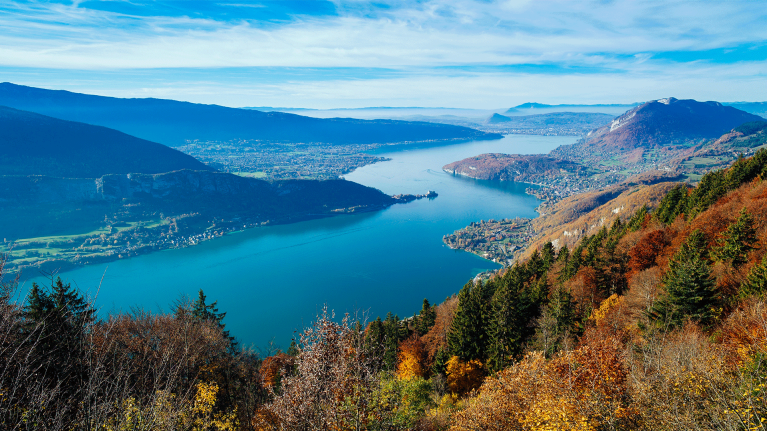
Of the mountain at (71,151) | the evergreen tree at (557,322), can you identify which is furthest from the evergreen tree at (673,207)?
the mountain at (71,151)

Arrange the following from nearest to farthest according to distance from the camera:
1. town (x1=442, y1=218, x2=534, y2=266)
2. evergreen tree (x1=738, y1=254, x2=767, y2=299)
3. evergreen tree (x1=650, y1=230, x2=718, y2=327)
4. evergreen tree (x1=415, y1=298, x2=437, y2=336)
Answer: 1. evergreen tree (x1=738, y1=254, x2=767, y2=299)
2. evergreen tree (x1=650, y1=230, x2=718, y2=327)
3. evergreen tree (x1=415, y1=298, x2=437, y2=336)
4. town (x1=442, y1=218, x2=534, y2=266)

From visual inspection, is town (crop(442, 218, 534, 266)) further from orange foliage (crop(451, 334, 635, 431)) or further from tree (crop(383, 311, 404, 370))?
orange foliage (crop(451, 334, 635, 431))

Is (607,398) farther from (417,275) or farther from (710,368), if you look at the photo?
(417,275)

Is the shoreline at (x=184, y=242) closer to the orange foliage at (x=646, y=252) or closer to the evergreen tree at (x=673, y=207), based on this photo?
the orange foliage at (x=646, y=252)

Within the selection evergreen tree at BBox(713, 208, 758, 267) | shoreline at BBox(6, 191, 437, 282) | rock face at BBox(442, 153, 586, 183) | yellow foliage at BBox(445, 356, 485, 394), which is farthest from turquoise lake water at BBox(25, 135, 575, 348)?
rock face at BBox(442, 153, 586, 183)

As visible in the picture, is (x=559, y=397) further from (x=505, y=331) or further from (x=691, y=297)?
(x=505, y=331)

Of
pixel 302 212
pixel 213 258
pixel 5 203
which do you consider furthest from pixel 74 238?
pixel 302 212
